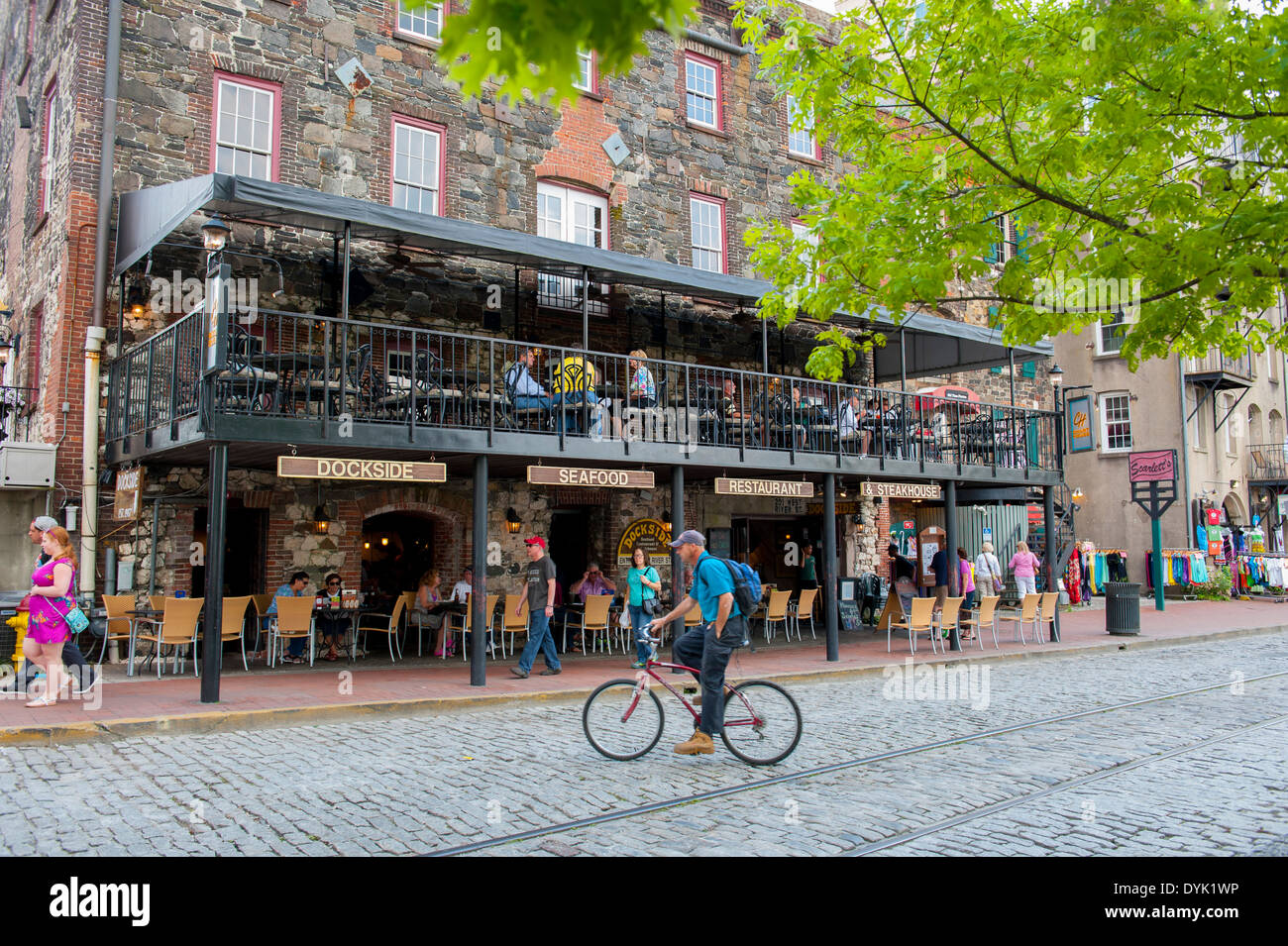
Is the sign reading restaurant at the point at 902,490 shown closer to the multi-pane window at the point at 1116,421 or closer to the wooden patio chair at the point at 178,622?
the wooden patio chair at the point at 178,622

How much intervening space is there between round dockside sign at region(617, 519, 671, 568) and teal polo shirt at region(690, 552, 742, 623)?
983 cm

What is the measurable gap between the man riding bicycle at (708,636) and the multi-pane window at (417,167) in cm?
967

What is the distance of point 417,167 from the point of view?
14.9 meters

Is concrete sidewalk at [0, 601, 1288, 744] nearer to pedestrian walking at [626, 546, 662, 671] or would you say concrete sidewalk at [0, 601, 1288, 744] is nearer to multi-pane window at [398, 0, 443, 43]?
pedestrian walking at [626, 546, 662, 671]

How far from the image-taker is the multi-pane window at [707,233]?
18.1 meters

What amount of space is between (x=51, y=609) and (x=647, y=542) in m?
10.1

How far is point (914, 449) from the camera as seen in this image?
16.9 m

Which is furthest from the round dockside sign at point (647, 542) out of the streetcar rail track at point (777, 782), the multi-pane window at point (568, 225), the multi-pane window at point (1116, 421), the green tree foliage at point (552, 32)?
the multi-pane window at point (1116, 421)

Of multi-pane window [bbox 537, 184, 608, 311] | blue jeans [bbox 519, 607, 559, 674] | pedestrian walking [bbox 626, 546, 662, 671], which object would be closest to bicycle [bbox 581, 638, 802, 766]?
blue jeans [bbox 519, 607, 559, 674]

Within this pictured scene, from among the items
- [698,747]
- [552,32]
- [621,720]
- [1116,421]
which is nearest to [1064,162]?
[698,747]

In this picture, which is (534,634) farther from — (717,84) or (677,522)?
(717,84)
